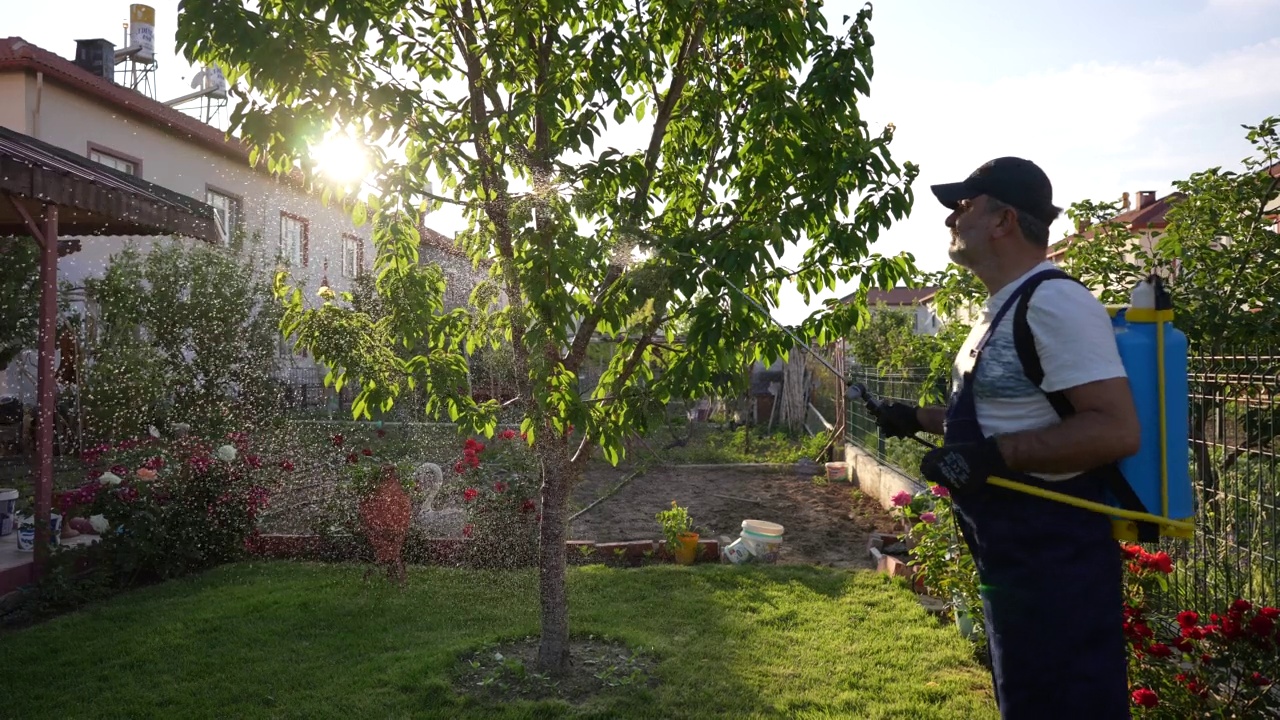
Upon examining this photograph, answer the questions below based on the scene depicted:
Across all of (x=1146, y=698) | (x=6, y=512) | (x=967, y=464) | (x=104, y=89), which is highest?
(x=104, y=89)

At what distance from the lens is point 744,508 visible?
10.2m

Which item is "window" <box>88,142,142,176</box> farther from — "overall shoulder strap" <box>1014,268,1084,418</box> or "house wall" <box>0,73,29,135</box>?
"overall shoulder strap" <box>1014,268,1084,418</box>

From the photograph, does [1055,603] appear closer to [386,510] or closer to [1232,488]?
[1232,488]

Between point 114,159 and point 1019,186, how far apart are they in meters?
15.9

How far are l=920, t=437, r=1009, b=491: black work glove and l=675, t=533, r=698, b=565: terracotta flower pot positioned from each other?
17.7 feet

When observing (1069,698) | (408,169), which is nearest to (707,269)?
(408,169)

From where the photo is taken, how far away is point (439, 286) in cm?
483

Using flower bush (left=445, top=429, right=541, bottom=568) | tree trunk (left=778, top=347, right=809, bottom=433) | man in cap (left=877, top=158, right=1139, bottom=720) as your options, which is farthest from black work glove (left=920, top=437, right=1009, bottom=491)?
tree trunk (left=778, top=347, right=809, bottom=433)

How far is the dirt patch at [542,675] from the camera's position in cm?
439

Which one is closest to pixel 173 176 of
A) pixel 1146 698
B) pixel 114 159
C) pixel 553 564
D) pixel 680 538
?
pixel 114 159

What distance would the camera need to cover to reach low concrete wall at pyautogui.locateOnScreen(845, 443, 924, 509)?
29.6 feet

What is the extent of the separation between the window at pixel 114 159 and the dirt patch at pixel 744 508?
9.51 m

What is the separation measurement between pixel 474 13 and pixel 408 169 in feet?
3.20

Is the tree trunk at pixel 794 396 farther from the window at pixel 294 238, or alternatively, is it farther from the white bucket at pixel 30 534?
the white bucket at pixel 30 534
